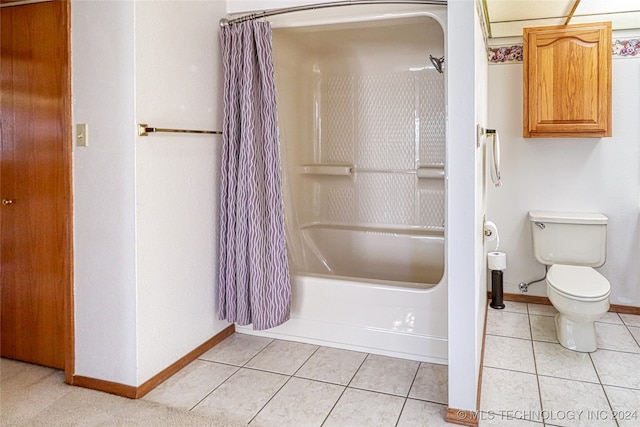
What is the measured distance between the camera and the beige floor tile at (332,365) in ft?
7.54

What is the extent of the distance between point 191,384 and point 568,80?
2.94m

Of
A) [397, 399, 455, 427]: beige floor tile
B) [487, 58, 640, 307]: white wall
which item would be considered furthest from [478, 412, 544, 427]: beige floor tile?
[487, 58, 640, 307]: white wall

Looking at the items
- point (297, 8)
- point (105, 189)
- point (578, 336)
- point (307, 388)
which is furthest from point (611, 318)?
point (105, 189)

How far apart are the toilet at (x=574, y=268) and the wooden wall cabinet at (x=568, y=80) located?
0.59 metres

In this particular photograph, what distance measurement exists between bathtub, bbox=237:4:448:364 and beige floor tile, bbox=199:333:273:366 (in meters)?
0.07

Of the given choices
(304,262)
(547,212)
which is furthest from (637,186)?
(304,262)

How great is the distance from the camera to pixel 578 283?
103 inches

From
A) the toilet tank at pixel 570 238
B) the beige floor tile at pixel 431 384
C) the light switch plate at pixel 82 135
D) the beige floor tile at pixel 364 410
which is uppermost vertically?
the light switch plate at pixel 82 135

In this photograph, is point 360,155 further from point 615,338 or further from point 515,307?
point 615,338

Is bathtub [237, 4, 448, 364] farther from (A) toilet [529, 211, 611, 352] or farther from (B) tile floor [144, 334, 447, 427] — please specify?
(A) toilet [529, 211, 611, 352]

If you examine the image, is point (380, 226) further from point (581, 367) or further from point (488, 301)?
point (581, 367)

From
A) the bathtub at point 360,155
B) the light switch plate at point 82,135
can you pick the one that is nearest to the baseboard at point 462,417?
the bathtub at point 360,155

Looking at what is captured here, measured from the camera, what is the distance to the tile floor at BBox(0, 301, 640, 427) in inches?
76.1

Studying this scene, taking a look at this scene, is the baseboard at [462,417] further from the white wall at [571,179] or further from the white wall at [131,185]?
the white wall at [571,179]
